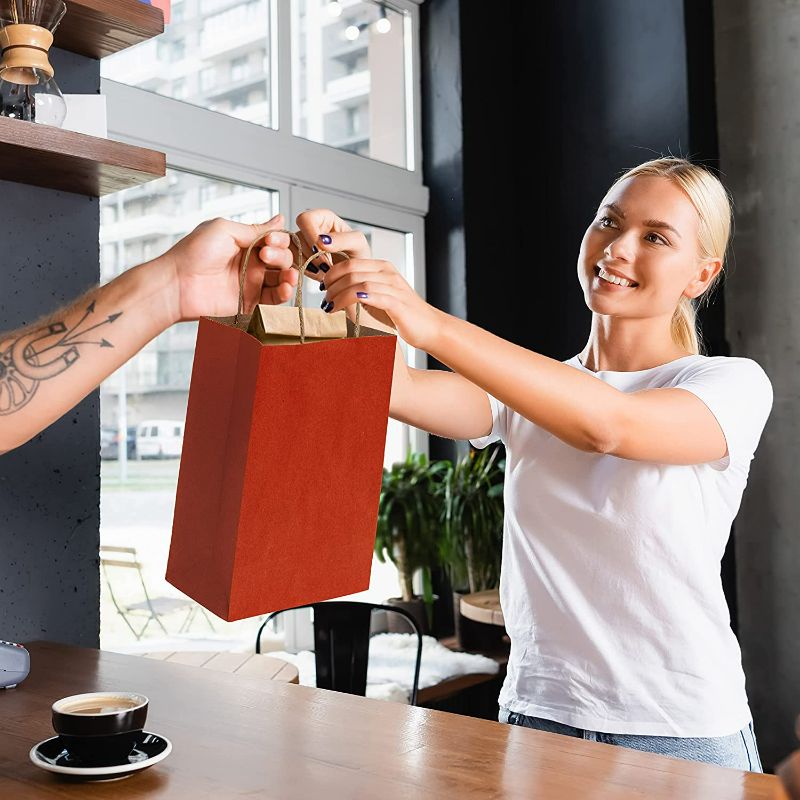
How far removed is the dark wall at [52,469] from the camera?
162 centimetres

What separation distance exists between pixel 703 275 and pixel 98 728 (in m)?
1.17

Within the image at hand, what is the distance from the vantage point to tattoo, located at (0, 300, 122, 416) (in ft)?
3.91

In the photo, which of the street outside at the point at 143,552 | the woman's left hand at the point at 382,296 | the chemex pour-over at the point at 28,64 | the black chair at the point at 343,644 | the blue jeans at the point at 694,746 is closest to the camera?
the woman's left hand at the point at 382,296

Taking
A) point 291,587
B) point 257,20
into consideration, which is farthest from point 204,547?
point 257,20

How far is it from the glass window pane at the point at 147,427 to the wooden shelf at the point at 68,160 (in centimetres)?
120

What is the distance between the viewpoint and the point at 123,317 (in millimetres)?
1217

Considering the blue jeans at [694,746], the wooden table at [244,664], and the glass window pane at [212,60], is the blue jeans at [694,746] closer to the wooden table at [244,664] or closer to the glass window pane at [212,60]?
the wooden table at [244,664]

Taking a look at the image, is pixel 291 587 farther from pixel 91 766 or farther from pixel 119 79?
pixel 119 79

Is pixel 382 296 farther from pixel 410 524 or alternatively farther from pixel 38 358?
pixel 410 524

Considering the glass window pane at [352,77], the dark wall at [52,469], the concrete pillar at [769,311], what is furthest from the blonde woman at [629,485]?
the glass window pane at [352,77]

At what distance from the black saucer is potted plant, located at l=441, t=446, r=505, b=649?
7.85 ft

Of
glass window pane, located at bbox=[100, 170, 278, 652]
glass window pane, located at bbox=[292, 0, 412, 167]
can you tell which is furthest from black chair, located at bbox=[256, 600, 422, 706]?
glass window pane, located at bbox=[292, 0, 412, 167]

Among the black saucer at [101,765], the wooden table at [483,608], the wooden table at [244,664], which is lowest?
the wooden table at [483,608]

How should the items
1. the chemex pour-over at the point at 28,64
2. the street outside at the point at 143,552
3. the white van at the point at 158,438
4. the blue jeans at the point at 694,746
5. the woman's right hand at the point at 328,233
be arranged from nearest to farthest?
the woman's right hand at the point at 328,233
the blue jeans at the point at 694,746
the chemex pour-over at the point at 28,64
the street outside at the point at 143,552
the white van at the point at 158,438
